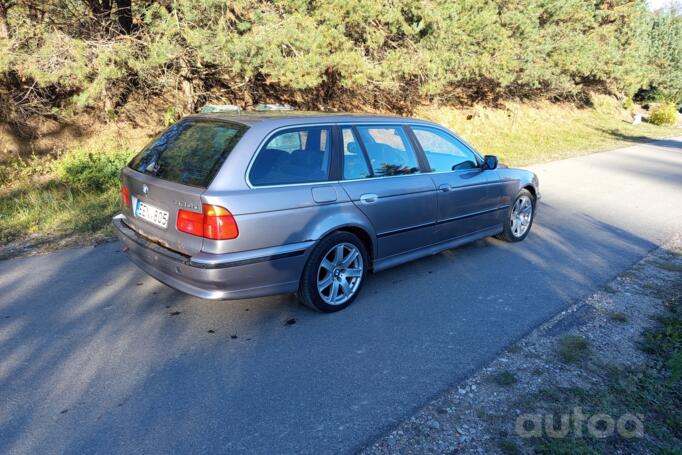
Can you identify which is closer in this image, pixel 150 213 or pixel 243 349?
pixel 243 349

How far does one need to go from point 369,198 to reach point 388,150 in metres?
0.68

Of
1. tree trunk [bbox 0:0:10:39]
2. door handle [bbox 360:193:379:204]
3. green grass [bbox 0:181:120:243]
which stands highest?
tree trunk [bbox 0:0:10:39]

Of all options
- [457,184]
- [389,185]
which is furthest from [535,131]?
[389,185]

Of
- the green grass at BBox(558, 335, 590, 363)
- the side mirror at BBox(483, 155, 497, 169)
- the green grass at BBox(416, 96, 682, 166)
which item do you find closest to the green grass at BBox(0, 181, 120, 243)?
the side mirror at BBox(483, 155, 497, 169)

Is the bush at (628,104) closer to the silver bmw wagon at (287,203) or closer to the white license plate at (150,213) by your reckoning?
the silver bmw wagon at (287,203)

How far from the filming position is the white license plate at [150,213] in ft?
12.3

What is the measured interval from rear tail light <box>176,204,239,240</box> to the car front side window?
234 cm

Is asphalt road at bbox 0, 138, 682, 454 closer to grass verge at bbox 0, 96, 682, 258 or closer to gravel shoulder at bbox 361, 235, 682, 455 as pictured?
gravel shoulder at bbox 361, 235, 682, 455

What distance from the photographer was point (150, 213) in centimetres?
388

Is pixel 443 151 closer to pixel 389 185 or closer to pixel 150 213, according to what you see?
pixel 389 185

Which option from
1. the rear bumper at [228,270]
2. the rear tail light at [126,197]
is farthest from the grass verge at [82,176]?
the rear bumper at [228,270]

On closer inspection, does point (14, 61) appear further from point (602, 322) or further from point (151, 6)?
point (602, 322)

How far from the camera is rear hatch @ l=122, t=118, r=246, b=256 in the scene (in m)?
3.56

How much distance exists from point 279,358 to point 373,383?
2.29 feet
